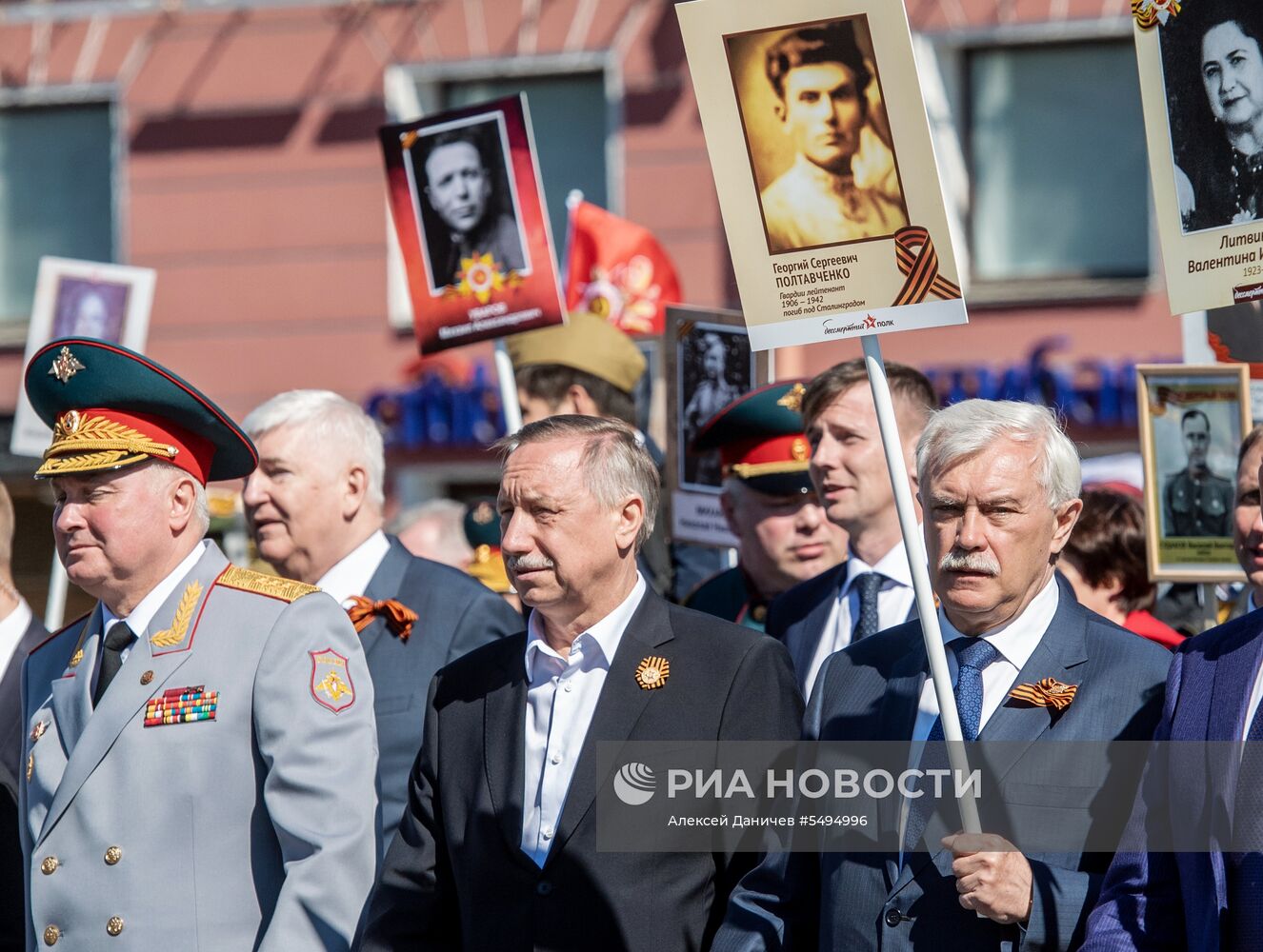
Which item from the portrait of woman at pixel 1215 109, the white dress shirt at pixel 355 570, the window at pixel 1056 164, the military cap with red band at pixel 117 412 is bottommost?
the white dress shirt at pixel 355 570

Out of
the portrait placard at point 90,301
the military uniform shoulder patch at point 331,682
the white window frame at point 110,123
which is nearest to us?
the military uniform shoulder patch at point 331,682

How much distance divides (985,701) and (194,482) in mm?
1699

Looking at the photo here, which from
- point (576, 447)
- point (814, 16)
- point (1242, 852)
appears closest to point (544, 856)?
point (576, 447)

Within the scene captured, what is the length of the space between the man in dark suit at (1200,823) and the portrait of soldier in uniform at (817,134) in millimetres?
850

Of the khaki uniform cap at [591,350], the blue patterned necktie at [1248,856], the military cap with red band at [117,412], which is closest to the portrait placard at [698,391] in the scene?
the khaki uniform cap at [591,350]

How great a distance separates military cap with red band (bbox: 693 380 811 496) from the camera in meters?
5.07

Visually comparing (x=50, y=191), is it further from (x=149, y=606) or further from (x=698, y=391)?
(x=149, y=606)

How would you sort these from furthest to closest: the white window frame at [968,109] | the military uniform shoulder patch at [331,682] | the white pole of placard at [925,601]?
the white window frame at [968,109] → the military uniform shoulder patch at [331,682] → the white pole of placard at [925,601]

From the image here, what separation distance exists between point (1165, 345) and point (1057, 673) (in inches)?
310

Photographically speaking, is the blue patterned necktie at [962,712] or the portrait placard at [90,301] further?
the portrait placard at [90,301]

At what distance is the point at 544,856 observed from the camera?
3.52 meters

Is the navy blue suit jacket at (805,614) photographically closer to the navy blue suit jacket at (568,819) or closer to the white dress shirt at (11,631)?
the navy blue suit jacket at (568,819)

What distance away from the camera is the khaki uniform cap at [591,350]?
18.8ft

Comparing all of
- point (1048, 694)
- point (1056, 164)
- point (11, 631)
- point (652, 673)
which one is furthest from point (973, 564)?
point (1056, 164)
